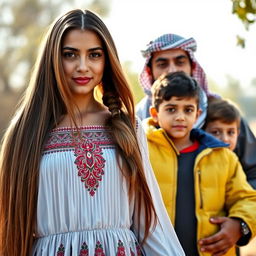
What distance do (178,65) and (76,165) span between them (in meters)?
1.65

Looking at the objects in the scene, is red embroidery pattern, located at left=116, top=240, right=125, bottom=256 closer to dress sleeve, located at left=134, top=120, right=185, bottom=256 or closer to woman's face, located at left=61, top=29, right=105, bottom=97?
dress sleeve, located at left=134, top=120, right=185, bottom=256

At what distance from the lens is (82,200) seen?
4.00 m

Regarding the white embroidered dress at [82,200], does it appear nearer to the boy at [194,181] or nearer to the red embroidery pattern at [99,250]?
the red embroidery pattern at [99,250]

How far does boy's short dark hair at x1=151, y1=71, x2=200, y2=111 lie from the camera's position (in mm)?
4797

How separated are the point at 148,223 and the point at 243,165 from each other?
134 centimetres

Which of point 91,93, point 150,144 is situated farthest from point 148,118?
point 91,93

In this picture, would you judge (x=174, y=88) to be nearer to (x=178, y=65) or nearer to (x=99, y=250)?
(x=178, y=65)

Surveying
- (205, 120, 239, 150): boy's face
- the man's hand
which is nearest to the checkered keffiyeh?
(205, 120, 239, 150): boy's face

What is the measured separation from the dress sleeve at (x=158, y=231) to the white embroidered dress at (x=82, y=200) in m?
0.09

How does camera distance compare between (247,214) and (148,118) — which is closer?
(247,214)

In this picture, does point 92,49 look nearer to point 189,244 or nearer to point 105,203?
point 105,203

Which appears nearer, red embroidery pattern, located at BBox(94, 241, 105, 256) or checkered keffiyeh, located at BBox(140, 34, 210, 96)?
red embroidery pattern, located at BBox(94, 241, 105, 256)

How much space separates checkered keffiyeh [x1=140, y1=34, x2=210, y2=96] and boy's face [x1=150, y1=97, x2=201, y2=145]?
2.05ft

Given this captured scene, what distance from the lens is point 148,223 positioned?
13.7 ft
